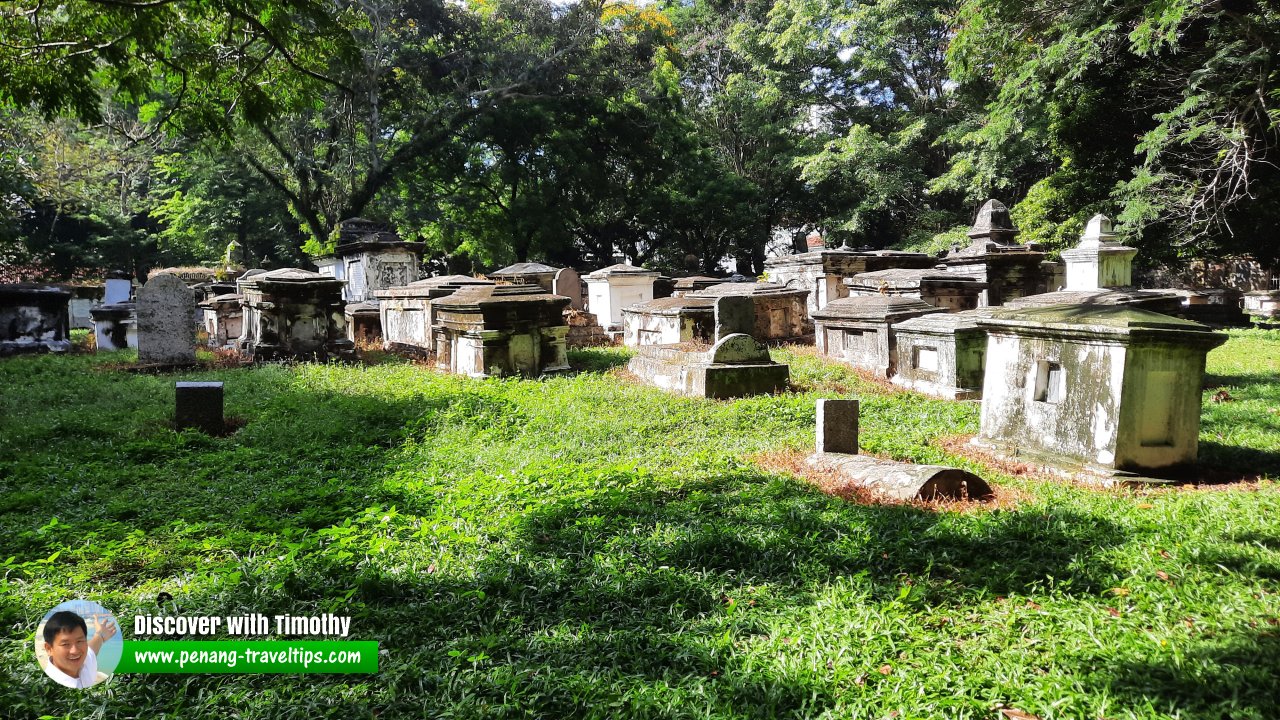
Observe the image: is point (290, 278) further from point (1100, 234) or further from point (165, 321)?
point (1100, 234)

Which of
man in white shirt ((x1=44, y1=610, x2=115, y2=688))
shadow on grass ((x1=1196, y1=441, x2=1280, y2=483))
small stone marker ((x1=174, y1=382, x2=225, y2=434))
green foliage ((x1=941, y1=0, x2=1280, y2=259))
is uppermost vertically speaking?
green foliage ((x1=941, y1=0, x2=1280, y2=259))

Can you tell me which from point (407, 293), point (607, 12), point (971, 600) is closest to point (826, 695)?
point (971, 600)

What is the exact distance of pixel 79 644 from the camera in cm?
277

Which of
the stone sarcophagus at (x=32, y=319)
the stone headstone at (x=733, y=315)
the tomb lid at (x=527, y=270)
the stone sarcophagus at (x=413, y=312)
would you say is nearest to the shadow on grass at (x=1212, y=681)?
the stone headstone at (x=733, y=315)

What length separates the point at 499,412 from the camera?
7570 millimetres

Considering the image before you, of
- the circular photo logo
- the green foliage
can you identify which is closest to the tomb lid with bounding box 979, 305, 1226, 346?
the circular photo logo

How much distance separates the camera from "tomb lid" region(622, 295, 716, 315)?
12359 mm

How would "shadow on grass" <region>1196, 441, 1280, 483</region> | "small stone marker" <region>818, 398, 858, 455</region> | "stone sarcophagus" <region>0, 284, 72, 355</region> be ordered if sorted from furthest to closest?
"stone sarcophagus" <region>0, 284, 72, 355</region>
"small stone marker" <region>818, 398, 858, 455</region>
"shadow on grass" <region>1196, 441, 1280, 483</region>

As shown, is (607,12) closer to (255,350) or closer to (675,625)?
(255,350)

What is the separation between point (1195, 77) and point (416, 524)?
16655 mm

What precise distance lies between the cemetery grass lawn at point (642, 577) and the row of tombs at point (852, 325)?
0.80 metres

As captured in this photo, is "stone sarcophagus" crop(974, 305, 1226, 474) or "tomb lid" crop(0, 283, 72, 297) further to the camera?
"tomb lid" crop(0, 283, 72, 297)

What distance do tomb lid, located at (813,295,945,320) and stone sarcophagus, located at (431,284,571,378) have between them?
4389 millimetres

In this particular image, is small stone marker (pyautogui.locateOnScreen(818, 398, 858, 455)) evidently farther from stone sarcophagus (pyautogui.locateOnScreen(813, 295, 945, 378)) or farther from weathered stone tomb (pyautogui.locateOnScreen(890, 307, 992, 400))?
stone sarcophagus (pyautogui.locateOnScreen(813, 295, 945, 378))
